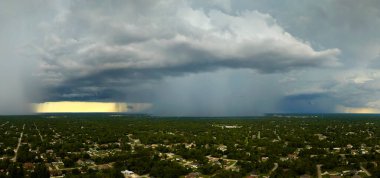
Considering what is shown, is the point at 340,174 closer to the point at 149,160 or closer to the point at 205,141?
the point at 149,160

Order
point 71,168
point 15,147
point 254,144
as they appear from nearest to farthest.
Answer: point 71,168, point 15,147, point 254,144

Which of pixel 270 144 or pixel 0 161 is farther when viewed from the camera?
pixel 270 144

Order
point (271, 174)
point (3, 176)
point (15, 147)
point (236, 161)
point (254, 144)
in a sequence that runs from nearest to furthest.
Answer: point (3, 176), point (271, 174), point (236, 161), point (15, 147), point (254, 144)

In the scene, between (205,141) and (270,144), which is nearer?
(270,144)

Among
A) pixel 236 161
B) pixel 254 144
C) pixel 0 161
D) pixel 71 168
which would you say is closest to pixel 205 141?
pixel 254 144

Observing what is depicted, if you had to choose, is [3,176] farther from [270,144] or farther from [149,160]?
[270,144]

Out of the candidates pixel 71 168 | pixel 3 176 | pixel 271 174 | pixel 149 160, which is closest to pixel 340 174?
pixel 271 174

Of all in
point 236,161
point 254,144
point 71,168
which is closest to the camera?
point 71,168

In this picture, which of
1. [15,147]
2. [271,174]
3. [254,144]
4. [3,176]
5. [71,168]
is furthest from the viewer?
[254,144]
